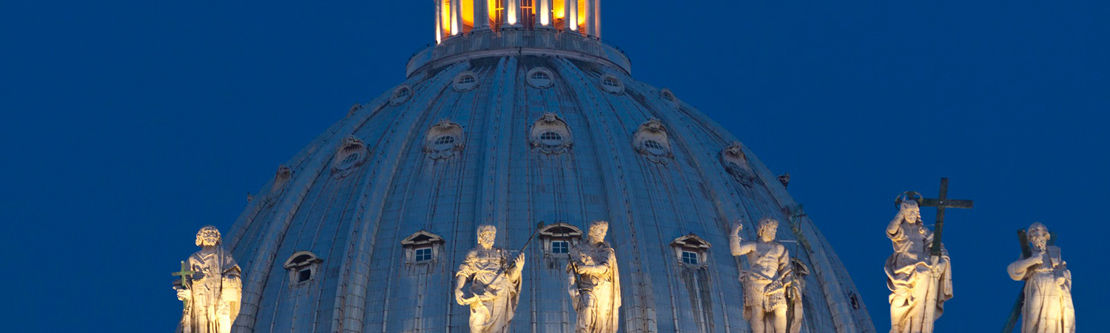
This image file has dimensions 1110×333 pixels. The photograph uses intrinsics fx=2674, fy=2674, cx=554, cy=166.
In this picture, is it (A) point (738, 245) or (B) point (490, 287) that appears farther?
(B) point (490, 287)

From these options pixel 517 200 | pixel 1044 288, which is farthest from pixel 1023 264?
pixel 517 200

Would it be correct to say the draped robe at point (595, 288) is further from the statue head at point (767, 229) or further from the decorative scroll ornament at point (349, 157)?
the decorative scroll ornament at point (349, 157)

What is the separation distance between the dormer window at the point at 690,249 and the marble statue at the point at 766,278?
38637mm

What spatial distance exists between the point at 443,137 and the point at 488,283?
135ft

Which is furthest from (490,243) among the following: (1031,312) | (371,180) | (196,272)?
(371,180)

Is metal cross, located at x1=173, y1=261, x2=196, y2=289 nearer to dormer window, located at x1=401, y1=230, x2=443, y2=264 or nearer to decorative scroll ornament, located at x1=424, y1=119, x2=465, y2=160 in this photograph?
dormer window, located at x1=401, y1=230, x2=443, y2=264

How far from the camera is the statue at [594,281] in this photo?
6300 cm

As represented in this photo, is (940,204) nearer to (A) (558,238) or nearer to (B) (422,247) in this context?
(A) (558,238)

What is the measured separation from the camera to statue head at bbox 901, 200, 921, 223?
2378 inches

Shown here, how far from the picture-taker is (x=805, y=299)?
102m

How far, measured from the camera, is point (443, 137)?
10556cm

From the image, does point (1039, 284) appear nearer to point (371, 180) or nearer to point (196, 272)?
point (196, 272)

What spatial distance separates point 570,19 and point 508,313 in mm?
50219

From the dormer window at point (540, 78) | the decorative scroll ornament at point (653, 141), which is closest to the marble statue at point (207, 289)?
the decorative scroll ornament at point (653, 141)
